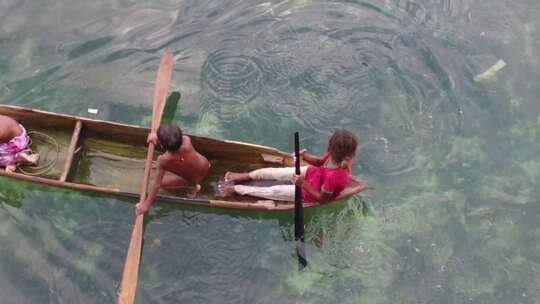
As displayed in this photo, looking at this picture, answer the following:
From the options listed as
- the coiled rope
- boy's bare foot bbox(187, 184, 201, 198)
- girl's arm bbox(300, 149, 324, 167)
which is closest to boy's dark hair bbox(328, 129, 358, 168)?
girl's arm bbox(300, 149, 324, 167)

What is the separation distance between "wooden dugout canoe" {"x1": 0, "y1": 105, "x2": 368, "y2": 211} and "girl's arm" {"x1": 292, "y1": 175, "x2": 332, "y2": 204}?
54 cm

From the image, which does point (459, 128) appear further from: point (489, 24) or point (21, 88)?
point (21, 88)

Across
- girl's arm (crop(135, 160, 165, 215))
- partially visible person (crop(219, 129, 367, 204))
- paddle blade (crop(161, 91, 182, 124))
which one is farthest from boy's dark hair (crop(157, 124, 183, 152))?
paddle blade (crop(161, 91, 182, 124))

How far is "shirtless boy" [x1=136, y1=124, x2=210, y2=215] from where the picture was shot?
557cm

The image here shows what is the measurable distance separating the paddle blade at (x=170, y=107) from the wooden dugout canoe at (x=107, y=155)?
0.80 metres

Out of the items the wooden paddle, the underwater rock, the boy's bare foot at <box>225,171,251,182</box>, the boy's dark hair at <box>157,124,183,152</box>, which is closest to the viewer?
the boy's dark hair at <box>157,124,183,152</box>

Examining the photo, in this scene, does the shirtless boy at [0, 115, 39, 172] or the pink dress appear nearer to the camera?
the pink dress

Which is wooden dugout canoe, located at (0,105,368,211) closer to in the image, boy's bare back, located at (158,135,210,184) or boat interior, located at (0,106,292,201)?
boat interior, located at (0,106,292,201)

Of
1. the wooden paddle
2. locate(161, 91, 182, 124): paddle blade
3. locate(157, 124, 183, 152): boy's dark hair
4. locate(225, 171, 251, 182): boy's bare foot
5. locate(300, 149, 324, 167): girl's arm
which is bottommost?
the wooden paddle

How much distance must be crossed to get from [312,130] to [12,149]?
3953 millimetres

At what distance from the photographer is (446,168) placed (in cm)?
745

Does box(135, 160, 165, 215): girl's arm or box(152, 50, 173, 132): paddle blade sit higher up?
box(152, 50, 173, 132): paddle blade

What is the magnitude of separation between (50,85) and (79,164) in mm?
1690

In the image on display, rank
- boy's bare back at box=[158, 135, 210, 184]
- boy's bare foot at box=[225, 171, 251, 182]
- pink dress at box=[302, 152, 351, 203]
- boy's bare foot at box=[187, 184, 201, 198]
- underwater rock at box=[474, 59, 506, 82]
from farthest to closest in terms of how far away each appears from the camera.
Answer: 1. underwater rock at box=[474, 59, 506, 82]
2. boy's bare foot at box=[225, 171, 251, 182]
3. boy's bare foot at box=[187, 184, 201, 198]
4. boy's bare back at box=[158, 135, 210, 184]
5. pink dress at box=[302, 152, 351, 203]
